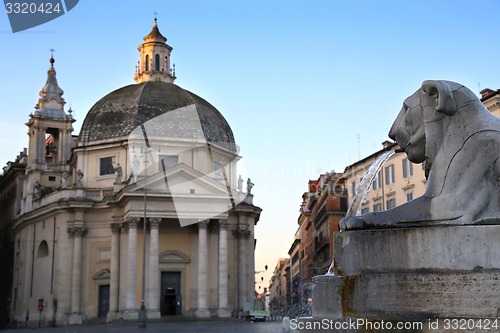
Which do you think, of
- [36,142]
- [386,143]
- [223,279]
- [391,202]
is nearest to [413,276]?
[223,279]

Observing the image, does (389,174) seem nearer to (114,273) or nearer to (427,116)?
(114,273)

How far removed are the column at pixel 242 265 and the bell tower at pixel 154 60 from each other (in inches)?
674

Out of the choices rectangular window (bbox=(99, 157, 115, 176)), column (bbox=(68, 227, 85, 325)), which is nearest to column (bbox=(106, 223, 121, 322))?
column (bbox=(68, 227, 85, 325))

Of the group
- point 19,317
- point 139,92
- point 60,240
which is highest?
point 139,92

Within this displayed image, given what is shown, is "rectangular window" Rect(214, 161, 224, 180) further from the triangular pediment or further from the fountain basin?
the fountain basin

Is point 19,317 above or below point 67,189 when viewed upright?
below

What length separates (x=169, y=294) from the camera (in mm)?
49219

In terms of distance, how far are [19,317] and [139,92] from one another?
22.1m

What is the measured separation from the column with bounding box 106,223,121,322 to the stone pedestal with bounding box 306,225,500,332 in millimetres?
43476

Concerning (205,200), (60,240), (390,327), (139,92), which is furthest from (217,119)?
(390,327)

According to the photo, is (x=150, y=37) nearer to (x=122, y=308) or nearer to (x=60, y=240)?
(x=60, y=240)

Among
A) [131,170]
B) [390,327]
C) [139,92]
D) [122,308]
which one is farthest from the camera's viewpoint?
[139,92]

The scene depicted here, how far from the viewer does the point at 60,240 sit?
170 feet

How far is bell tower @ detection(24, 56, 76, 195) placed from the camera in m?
61.1
